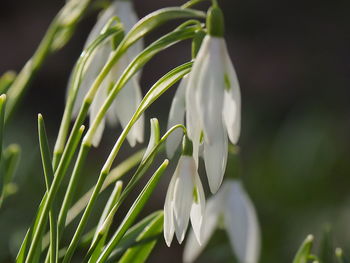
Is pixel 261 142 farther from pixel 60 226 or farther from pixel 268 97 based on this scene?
pixel 60 226

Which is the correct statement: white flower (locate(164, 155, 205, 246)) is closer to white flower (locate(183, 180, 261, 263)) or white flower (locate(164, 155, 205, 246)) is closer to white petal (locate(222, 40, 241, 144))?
white petal (locate(222, 40, 241, 144))

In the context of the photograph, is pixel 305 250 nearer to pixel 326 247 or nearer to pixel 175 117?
pixel 326 247

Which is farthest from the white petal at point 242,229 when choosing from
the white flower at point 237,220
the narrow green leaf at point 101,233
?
the narrow green leaf at point 101,233

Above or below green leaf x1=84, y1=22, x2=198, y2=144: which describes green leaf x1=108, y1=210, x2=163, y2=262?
below

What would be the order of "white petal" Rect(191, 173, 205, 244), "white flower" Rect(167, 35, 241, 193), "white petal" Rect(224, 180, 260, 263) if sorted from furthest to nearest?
"white petal" Rect(224, 180, 260, 263)
"white petal" Rect(191, 173, 205, 244)
"white flower" Rect(167, 35, 241, 193)

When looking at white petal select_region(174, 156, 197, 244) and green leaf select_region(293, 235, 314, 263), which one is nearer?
white petal select_region(174, 156, 197, 244)

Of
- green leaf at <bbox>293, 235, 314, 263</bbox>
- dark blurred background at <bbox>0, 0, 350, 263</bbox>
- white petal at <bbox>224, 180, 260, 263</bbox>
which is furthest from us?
dark blurred background at <bbox>0, 0, 350, 263</bbox>

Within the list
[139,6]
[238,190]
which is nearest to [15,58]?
[139,6]

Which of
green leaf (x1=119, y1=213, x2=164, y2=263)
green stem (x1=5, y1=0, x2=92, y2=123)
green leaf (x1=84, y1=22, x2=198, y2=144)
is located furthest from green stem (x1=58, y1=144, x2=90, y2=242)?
green stem (x1=5, y1=0, x2=92, y2=123)

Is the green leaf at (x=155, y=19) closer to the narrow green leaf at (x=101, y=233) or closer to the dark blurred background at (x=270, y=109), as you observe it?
the narrow green leaf at (x=101, y=233)
